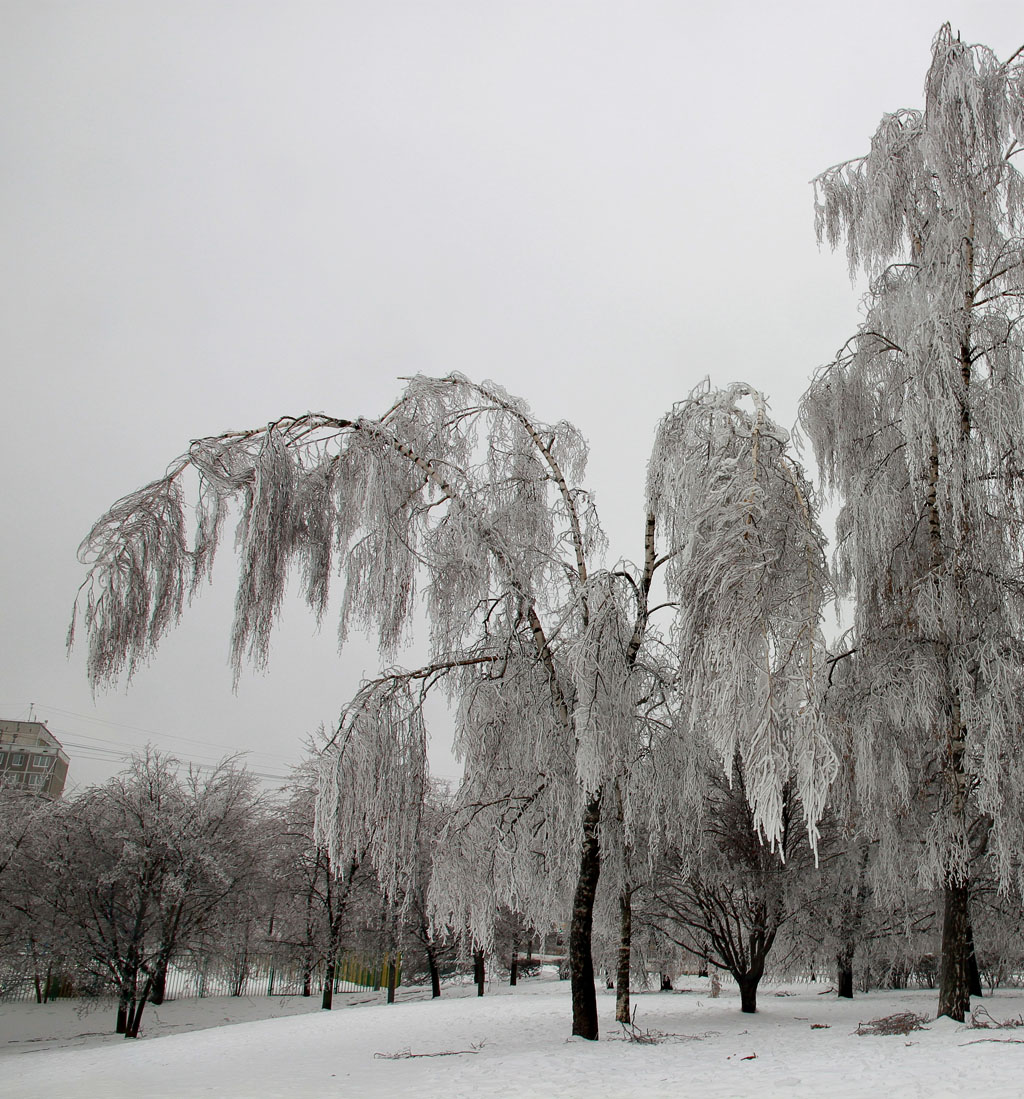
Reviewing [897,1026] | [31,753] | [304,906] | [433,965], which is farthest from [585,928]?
[31,753]

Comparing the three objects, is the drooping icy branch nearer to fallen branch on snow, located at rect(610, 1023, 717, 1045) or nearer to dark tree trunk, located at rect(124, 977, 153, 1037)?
fallen branch on snow, located at rect(610, 1023, 717, 1045)

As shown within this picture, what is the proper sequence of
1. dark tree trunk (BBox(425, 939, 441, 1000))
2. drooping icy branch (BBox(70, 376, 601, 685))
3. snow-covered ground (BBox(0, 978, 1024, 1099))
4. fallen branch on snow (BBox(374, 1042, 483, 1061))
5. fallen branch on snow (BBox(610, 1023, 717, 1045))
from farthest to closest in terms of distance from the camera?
dark tree trunk (BBox(425, 939, 441, 1000))
fallen branch on snow (BBox(610, 1023, 717, 1045))
fallen branch on snow (BBox(374, 1042, 483, 1061))
drooping icy branch (BBox(70, 376, 601, 685))
snow-covered ground (BBox(0, 978, 1024, 1099))

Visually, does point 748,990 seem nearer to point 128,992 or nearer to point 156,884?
point 156,884

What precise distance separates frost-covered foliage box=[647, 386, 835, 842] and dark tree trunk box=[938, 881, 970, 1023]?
2834 millimetres

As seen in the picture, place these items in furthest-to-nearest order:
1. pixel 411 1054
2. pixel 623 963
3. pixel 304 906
→ pixel 304 906 → pixel 623 963 → pixel 411 1054

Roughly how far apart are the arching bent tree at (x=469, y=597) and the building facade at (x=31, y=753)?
2637 inches

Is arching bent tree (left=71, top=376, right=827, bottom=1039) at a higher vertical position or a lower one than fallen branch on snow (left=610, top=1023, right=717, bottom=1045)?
higher

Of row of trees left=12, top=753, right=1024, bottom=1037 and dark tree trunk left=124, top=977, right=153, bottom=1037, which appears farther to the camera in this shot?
dark tree trunk left=124, top=977, right=153, bottom=1037

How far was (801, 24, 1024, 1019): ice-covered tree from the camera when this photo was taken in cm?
689

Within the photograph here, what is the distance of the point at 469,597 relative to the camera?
7.24 meters

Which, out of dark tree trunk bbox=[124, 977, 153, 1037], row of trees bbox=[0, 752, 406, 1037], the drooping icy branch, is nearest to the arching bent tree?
the drooping icy branch

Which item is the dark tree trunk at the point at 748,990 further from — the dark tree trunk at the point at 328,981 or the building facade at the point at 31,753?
the building facade at the point at 31,753

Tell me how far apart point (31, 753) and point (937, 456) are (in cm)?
7477

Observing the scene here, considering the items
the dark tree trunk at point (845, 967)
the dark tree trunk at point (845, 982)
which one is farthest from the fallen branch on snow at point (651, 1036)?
the dark tree trunk at point (845, 982)
